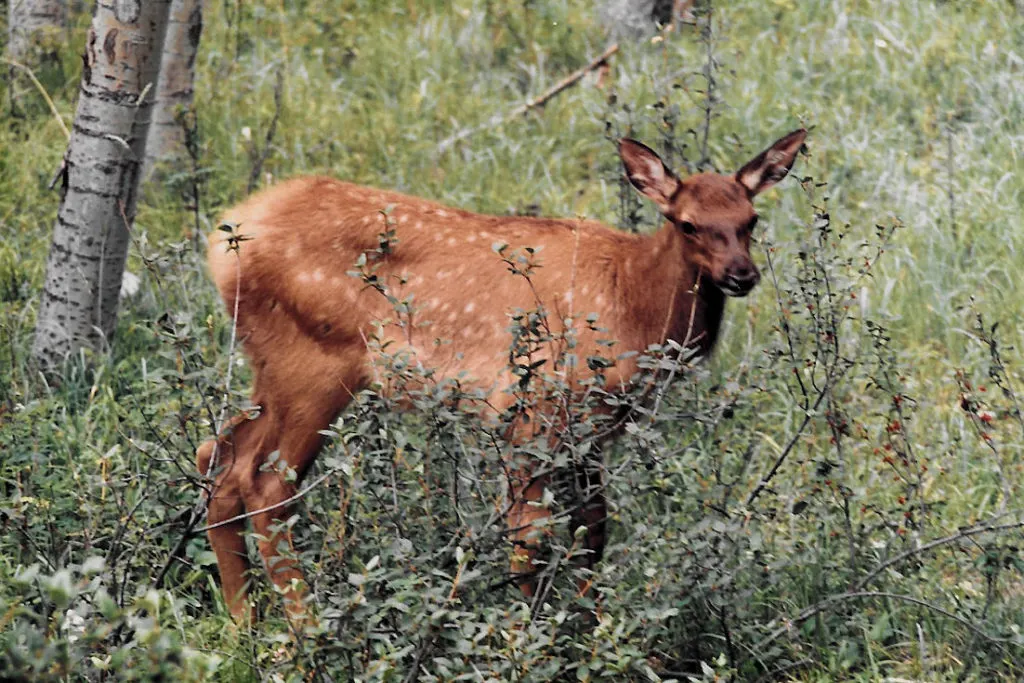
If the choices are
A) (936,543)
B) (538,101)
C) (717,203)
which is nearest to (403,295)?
(717,203)

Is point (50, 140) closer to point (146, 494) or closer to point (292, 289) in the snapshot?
point (292, 289)

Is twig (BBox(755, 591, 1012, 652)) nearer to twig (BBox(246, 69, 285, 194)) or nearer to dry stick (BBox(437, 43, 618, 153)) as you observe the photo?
twig (BBox(246, 69, 285, 194))

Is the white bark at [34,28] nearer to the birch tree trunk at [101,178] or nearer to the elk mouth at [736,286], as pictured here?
the birch tree trunk at [101,178]

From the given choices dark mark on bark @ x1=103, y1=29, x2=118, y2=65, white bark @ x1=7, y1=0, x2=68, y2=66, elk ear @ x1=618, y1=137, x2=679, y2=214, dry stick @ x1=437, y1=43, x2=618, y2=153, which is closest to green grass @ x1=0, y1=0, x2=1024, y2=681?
dry stick @ x1=437, y1=43, x2=618, y2=153

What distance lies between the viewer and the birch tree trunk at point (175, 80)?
8.13m

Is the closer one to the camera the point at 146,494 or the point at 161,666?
the point at 161,666

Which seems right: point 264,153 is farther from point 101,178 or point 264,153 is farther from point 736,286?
point 736,286

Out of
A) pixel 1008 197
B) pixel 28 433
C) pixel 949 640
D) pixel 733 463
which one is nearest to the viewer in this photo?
pixel 949 640

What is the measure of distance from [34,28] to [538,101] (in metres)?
3.21

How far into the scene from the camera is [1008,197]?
25.5 feet

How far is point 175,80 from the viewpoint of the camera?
8.23m

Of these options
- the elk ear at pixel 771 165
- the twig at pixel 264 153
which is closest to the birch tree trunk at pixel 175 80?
the twig at pixel 264 153

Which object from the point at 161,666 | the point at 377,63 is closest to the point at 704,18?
the point at 377,63

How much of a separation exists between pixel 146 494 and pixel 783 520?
8.15ft
